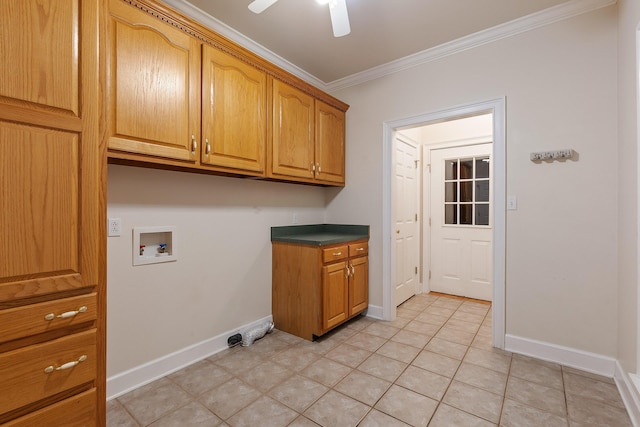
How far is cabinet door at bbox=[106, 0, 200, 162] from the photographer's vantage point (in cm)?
154

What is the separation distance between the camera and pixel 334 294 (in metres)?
2.64

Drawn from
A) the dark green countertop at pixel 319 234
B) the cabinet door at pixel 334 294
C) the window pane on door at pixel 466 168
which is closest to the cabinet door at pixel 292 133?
the dark green countertop at pixel 319 234

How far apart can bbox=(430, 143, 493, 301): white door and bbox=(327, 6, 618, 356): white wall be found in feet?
4.69

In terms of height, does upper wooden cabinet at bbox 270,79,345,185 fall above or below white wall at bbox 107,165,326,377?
above

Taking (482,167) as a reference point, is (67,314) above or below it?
below

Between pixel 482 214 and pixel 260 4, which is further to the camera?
pixel 482 214

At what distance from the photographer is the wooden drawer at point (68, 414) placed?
3.28 ft

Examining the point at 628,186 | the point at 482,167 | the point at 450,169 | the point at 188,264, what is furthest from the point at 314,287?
the point at 482,167

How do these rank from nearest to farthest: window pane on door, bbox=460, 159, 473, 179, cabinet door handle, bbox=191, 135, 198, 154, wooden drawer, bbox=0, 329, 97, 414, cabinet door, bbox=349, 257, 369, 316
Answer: wooden drawer, bbox=0, 329, 97, 414, cabinet door handle, bbox=191, 135, 198, 154, cabinet door, bbox=349, 257, 369, 316, window pane on door, bbox=460, 159, 473, 179

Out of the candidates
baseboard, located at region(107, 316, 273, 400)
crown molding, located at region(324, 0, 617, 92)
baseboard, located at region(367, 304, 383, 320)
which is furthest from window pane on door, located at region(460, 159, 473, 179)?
baseboard, located at region(107, 316, 273, 400)

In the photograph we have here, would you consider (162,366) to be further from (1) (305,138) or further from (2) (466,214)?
(2) (466,214)

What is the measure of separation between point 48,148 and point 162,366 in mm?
1615

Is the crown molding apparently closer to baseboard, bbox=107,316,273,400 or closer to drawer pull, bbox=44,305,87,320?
baseboard, bbox=107,316,273,400

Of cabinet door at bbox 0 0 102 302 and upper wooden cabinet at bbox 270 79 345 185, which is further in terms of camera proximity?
upper wooden cabinet at bbox 270 79 345 185
